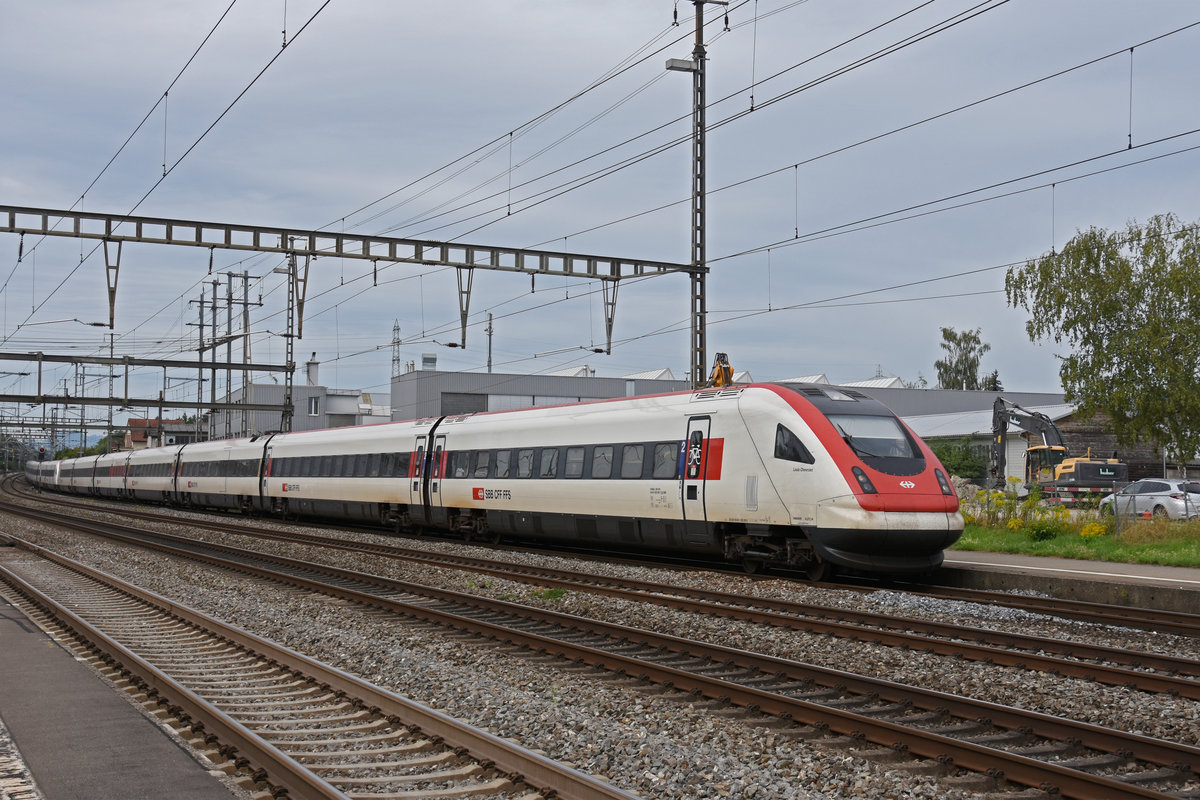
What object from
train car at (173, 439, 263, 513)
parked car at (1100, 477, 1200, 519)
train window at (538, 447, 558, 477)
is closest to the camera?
train window at (538, 447, 558, 477)

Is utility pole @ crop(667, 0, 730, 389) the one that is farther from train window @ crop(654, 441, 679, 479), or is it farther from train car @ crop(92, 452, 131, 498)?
A: train car @ crop(92, 452, 131, 498)

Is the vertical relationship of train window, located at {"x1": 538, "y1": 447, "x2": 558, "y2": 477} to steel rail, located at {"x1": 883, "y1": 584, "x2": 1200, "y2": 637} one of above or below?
above

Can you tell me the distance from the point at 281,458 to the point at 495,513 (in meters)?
15.0

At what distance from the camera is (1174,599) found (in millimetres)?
13219

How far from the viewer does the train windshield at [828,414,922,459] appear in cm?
1539

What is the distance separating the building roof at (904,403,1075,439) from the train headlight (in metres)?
36.7

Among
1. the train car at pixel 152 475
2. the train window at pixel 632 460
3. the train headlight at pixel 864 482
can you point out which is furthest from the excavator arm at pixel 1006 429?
the train car at pixel 152 475

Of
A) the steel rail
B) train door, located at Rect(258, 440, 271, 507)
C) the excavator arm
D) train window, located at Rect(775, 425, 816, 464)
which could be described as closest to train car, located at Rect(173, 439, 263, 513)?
train door, located at Rect(258, 440, 271, 507)

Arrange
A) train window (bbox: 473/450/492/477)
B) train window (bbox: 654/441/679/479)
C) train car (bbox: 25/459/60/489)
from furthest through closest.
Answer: train car (bbox: 25/459/60/489) < train window (bbox: 473/450/492/477) < train window (bbox: 654/441/679/479)

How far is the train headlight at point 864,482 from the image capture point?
14.7 metres

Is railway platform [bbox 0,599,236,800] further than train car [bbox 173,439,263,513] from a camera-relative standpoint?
No

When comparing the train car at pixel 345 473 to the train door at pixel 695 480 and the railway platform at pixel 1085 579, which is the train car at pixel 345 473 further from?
the railway platform at pixel 1085 579

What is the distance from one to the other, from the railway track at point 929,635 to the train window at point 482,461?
677cm

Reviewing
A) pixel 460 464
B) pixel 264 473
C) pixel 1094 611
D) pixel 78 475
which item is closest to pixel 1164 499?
pixel 460 464
